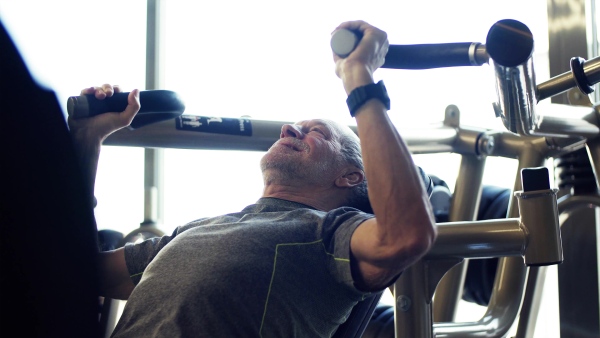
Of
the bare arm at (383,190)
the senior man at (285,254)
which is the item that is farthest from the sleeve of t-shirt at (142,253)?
the bare arm at (383,190)

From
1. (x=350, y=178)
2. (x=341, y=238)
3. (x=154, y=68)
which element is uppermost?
(x=154, y=68)

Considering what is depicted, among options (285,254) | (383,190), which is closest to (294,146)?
(285,254)

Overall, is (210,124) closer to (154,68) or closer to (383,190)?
(383,190)

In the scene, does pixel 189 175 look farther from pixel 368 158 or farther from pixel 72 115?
pixel 368 158

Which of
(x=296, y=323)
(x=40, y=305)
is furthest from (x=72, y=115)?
(x=40, y=305)

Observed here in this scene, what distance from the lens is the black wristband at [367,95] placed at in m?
1.17

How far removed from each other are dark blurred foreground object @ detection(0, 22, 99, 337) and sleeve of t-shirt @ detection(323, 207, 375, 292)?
563 millimetres

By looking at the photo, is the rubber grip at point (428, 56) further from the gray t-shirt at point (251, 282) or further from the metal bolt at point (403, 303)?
the metal bolt at point (403, 303)

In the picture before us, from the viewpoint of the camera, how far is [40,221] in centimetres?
72

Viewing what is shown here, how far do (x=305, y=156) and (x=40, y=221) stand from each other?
905 millimetres

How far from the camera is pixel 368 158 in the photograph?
1154 millimetres

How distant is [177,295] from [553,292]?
4.04ft

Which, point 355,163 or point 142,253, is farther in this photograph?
point 355,163

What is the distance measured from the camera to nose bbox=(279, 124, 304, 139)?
1.62 metres
